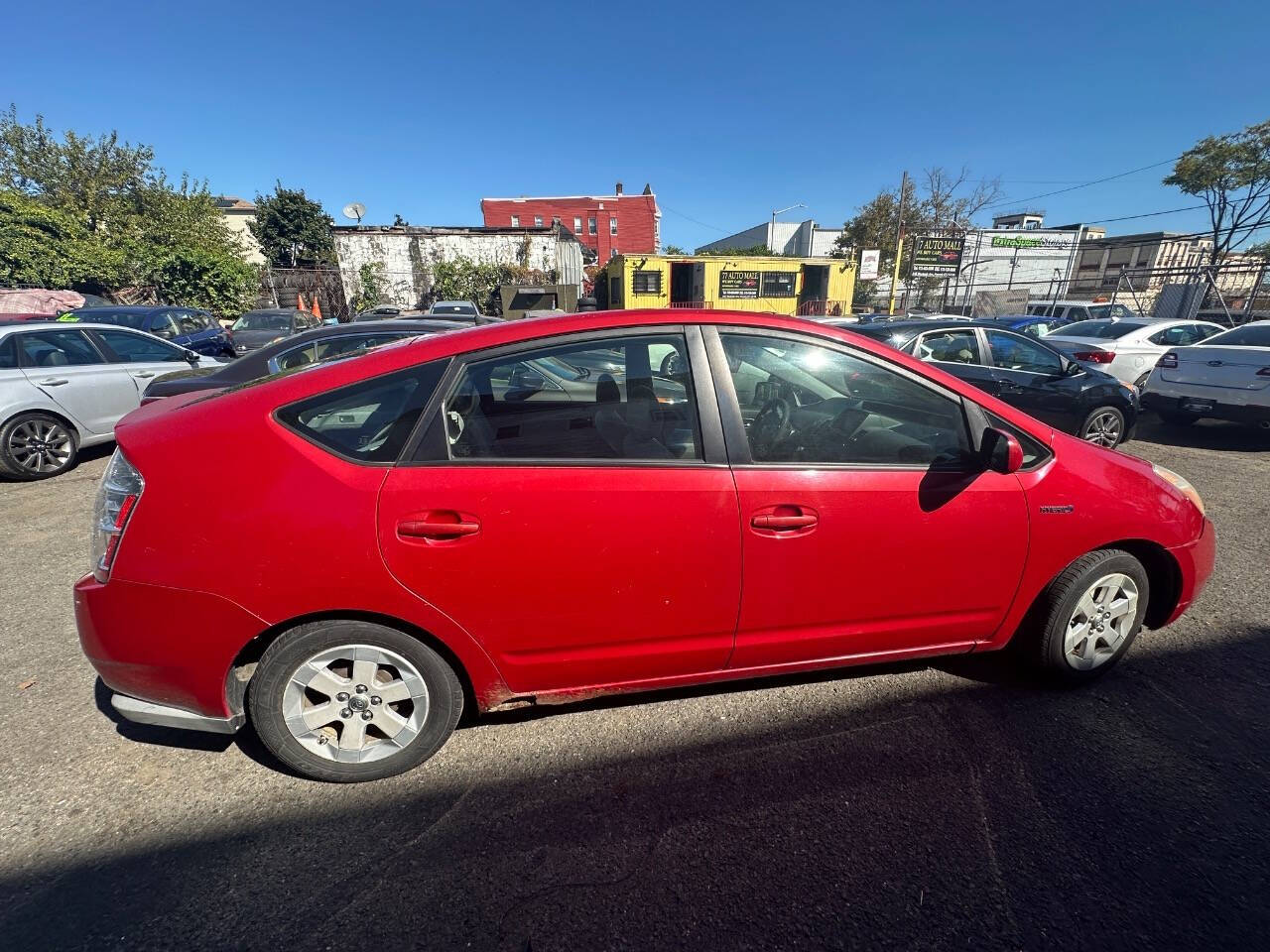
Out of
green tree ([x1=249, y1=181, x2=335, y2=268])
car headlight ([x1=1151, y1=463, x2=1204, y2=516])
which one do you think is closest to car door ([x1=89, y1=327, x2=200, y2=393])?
car headlight ([x1=1151, y1=463, x2=1204, y2=516])

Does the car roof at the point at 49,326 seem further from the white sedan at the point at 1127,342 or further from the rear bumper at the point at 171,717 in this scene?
the white sedan at the point at 1127,342

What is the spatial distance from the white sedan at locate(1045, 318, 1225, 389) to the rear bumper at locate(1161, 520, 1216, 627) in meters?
7.56

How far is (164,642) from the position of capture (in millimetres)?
1897

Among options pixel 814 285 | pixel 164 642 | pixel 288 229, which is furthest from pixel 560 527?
pixel 288 229

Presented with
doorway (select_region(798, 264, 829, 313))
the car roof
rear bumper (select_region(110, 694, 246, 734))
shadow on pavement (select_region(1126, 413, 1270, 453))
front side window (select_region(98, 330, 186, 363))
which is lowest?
shadow on pavement (select_region(1126, 413, 1270, 453))

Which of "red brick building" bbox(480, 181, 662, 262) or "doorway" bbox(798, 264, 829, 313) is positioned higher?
"red brick building" bbox(480, 181, 662, 262)

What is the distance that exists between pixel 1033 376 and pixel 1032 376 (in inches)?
0.5

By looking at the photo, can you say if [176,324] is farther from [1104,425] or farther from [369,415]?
[1104,425]

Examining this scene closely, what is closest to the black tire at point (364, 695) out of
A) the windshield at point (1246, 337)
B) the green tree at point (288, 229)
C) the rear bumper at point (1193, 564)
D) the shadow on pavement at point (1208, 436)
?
the rear bumper at point (1193, 564)

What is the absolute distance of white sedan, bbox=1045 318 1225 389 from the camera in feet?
29.8

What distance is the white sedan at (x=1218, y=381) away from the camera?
22.0ft

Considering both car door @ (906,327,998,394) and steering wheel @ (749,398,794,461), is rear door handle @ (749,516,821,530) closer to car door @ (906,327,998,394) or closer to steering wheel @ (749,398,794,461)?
steering wheel @ (749,398,794,461)

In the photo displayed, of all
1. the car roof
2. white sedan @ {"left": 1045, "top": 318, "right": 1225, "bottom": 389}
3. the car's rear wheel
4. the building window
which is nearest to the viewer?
the car roof

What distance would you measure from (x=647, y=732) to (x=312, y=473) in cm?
165
